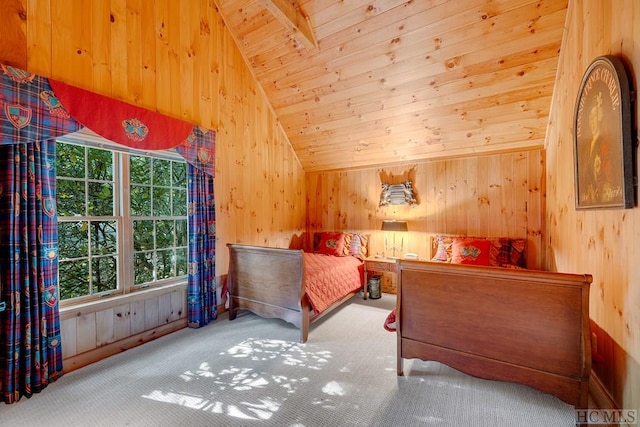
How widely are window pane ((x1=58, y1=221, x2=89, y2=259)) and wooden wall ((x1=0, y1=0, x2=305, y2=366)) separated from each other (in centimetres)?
47

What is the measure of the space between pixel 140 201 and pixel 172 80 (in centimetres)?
129

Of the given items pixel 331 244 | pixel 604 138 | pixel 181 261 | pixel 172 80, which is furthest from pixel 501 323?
pixel 172 80

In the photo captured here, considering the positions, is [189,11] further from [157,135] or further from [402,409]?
[402,409]

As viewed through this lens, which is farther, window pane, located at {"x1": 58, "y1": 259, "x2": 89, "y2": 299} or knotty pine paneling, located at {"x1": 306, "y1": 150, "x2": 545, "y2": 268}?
knotty pine paneling, located at {"x1": 306, "y1": 150, "x2": 545, "y2": 268}

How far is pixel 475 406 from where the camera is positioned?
5.74ft

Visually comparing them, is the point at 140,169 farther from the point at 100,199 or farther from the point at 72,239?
the point at 72,239

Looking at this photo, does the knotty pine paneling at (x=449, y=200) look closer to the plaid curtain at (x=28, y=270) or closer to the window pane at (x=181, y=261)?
the window pane at (x=181, y=261)

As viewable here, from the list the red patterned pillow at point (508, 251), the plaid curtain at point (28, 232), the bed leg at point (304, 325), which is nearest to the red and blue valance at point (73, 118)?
the plaid curtain at point (28, 232)

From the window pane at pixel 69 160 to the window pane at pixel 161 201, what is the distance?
0.63m

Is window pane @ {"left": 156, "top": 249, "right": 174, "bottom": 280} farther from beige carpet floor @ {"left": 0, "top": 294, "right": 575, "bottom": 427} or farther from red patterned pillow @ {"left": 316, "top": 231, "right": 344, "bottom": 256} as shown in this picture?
red patterned pillow @ {"left": 316, "top": 231, "right": 344, "bottom": 256}

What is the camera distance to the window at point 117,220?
2.27 m

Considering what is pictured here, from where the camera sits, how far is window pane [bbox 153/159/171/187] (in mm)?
2863

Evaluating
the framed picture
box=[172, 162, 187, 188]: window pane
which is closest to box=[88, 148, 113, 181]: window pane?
box=[172, 162, 187, 188]: window pane

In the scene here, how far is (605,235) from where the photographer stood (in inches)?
66.7
